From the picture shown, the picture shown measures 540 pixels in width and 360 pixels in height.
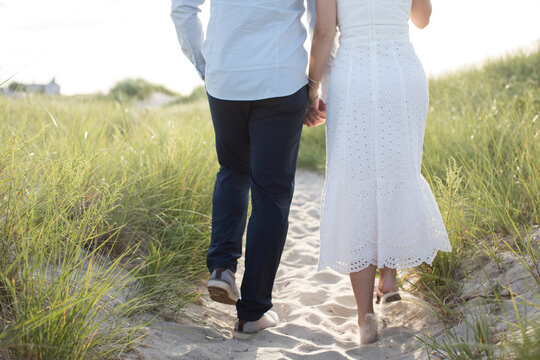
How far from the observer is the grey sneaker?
7.99 feet

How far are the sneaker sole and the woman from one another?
498 mm

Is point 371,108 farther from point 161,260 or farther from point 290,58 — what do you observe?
point 161,260

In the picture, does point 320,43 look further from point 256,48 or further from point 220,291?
point 220,291

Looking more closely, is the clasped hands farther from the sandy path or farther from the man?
the sandy path

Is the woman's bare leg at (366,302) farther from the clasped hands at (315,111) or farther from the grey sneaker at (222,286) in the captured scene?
the clasped hands at (315,111)

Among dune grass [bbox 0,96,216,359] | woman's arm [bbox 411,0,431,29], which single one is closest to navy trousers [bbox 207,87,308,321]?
dune grass [bbox 0,96,216,359]

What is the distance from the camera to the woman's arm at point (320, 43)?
2232mm

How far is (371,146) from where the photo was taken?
91.1 inches

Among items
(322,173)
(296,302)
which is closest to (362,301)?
(296,302)

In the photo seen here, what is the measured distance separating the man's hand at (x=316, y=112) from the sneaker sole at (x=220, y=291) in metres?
0.90

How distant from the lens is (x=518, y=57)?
32.4 ft

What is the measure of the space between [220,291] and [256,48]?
116cm

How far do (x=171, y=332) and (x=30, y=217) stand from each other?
81 cm

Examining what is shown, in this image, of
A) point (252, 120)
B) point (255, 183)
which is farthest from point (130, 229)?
point (252, 120)
